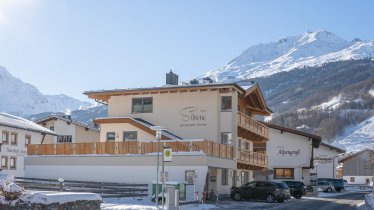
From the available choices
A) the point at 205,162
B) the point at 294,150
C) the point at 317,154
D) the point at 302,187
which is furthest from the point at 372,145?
the point at 205,162

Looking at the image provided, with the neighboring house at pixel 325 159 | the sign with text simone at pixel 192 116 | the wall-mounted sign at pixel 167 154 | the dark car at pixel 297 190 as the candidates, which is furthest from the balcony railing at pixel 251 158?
the neighboring house at pixel 325 159

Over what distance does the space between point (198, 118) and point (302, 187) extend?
12.5 meters

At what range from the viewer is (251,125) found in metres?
51.5

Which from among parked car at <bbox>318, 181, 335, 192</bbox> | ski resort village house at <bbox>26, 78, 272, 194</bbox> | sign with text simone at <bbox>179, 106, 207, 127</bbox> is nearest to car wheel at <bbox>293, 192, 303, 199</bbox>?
ski resort village house at <bbox>26, 78, 272, 194</bbox>

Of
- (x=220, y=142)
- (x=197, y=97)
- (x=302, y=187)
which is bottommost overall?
(x=302, y=187)

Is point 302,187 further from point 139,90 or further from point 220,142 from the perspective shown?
point 139,90

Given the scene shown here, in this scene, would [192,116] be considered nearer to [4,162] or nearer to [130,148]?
[130,148]

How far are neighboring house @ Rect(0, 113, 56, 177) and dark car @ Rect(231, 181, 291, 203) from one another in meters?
20.6

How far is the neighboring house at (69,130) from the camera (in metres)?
66.6

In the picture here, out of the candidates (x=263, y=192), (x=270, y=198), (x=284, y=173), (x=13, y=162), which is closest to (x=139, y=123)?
(x=263, y=192)

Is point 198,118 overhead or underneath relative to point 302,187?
overhead

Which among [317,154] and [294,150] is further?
[317,154]

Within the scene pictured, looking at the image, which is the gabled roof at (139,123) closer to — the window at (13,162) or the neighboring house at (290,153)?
the window at (13,162)

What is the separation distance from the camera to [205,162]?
3934 cm
